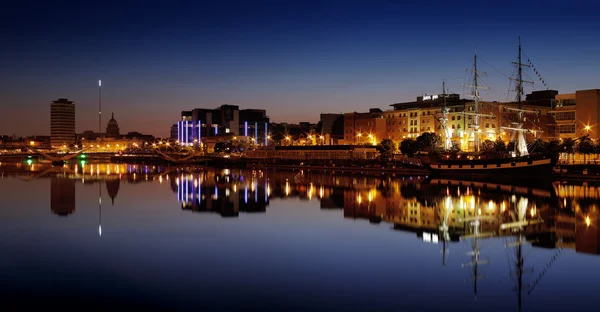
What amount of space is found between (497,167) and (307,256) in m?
45.8

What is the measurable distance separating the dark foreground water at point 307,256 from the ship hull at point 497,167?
19.2 metres

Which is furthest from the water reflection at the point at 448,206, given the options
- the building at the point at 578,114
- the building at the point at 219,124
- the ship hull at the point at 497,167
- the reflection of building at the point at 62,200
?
the building at the point at 219,124

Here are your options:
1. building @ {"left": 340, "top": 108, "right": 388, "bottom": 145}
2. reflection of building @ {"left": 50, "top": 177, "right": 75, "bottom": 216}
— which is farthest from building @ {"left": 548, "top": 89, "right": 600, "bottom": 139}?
reflection of building @ {"left": 50, "top": 177, "right": 75, "bottom": 216}

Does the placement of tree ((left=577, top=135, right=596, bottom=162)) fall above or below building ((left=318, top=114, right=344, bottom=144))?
below

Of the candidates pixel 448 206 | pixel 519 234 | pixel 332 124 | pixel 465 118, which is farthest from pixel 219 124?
pixel 519 234

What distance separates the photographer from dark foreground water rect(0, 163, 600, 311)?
1341 cm

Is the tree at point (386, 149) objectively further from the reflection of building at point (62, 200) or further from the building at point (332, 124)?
the reflection of building at point (62, 200)

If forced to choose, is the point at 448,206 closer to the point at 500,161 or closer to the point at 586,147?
the point at 500,161

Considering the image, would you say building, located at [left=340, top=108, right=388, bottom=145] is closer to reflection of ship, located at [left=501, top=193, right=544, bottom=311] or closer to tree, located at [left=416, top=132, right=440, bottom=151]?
tree, located at [left=416, top=132, right=440, bottom=151]

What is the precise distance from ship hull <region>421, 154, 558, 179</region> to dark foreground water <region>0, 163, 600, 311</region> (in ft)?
63.1

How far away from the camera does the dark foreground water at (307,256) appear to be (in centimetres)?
1341

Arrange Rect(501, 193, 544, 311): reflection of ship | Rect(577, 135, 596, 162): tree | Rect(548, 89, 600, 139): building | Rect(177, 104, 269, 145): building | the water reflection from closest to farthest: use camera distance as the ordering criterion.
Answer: Rect(501, 193, 544, 311): reflection of ship < the water reflection < Rect(577, 135, 596, 162): tree < Rect(548, 89, 600, 139): building < Rect(177, 104, 269, 145): building

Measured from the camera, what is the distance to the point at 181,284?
14648mm

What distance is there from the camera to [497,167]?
59219 mm
